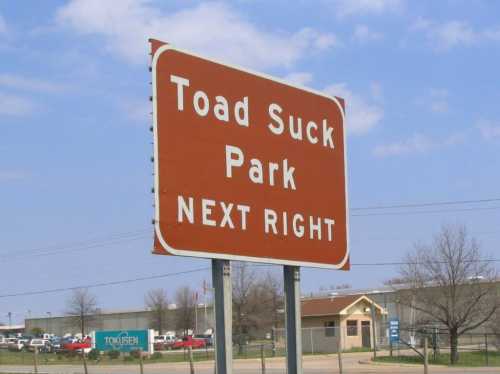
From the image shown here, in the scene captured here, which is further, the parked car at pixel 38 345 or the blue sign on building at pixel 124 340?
the parked car at pixel 38 345

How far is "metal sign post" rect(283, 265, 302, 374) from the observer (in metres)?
5.72

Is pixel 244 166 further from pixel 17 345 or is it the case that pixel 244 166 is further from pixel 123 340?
pixel 17 345

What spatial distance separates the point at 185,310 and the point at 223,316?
274 ft

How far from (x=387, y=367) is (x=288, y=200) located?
3480 centimetres

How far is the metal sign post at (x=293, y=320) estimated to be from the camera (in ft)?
18.8

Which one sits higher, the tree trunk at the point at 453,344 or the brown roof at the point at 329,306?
the brown roof at the point at 329,306

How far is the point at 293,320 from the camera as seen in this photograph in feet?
19.1

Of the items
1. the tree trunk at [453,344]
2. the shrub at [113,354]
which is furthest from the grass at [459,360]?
the shrub at [113,354]

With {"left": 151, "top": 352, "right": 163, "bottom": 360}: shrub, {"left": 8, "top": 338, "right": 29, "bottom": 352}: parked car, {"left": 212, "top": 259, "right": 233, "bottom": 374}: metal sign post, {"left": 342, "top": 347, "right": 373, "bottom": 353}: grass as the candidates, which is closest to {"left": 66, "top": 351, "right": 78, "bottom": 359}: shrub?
{"left": 151, "top": 352, "right": 163, "bottom": 360}: shrub

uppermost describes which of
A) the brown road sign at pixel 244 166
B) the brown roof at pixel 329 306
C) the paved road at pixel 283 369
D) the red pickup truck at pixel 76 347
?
the brown road sign at pixel 244 166

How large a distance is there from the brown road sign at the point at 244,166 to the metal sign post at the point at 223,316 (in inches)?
4.0

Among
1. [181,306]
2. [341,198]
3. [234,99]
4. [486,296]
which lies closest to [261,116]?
[234,99]

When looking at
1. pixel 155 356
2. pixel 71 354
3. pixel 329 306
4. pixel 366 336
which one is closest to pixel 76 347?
pixel 71 354

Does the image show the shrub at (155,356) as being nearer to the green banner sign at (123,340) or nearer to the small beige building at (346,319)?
the green banner sign at (123,340)
